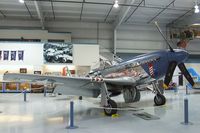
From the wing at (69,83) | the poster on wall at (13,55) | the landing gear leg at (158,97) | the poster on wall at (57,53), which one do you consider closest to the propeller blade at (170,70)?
the landing gear leg at (158,97)

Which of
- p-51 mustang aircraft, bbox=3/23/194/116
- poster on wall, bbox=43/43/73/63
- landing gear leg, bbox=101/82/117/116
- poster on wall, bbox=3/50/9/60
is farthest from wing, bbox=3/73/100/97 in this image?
poster on wall, bbox=3/50/9/60

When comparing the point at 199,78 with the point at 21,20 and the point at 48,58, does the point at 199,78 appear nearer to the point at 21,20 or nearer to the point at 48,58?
the point at 48,58

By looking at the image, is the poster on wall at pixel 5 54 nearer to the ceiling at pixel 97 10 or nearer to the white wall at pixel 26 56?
the white wall at pixel 26 56

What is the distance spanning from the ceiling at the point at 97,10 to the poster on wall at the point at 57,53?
2.28 meters

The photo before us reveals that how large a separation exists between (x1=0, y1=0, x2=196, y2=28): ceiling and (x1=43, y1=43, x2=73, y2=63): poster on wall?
2.28 meters

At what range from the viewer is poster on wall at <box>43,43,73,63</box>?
55.3ft

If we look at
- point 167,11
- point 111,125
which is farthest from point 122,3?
point 111,125

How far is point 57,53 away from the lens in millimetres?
16984

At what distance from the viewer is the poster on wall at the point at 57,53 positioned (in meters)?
16.9

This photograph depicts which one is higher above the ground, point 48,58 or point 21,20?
point 21,20

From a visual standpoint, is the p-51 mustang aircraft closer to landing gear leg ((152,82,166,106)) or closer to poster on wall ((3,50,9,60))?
landing gear leg ((152,82,166,106))

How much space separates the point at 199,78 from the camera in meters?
15.3

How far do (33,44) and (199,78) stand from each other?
1191 centimetres

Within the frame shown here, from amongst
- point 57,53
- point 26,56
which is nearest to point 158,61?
point 57,53
